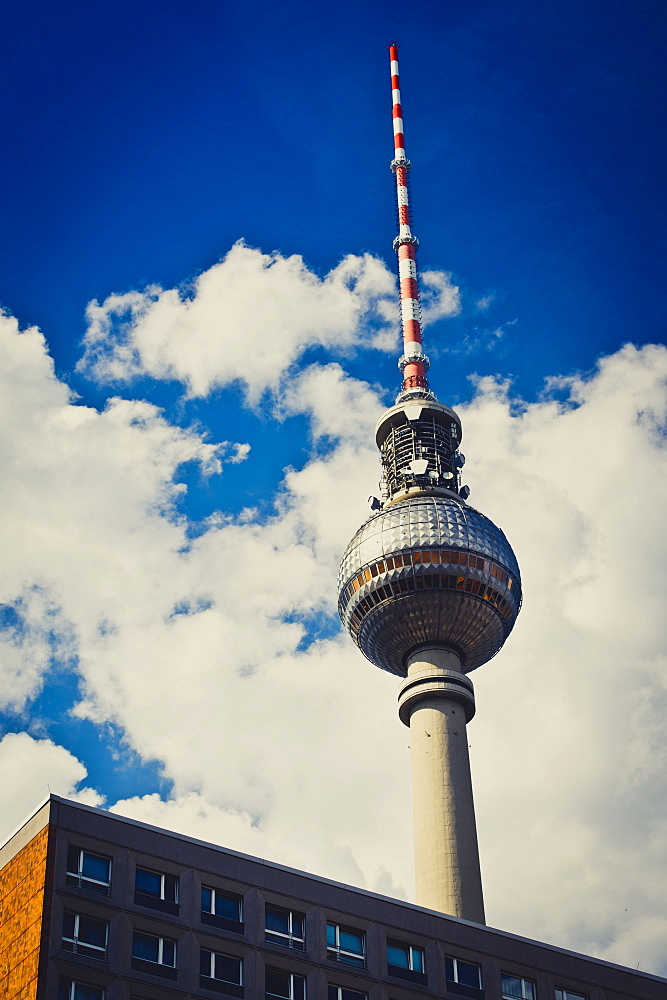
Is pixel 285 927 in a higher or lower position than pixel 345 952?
higher

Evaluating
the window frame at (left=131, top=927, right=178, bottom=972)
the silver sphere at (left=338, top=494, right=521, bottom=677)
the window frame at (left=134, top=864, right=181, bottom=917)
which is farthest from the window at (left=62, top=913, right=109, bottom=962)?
the silver sphere at (left=338, top=494, right=521, bottom=677)

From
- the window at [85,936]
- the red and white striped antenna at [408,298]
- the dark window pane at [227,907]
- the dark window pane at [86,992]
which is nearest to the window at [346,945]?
the dark window pane at [227,907]

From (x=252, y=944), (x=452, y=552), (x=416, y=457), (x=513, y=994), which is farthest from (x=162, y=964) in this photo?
(x=416, y=457)

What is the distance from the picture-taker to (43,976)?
47812mm

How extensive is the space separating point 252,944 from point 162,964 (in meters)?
3.99

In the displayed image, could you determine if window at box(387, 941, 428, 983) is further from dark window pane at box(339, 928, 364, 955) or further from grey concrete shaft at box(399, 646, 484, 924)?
grey concrete shaft at box(399, 646, 484, 924)

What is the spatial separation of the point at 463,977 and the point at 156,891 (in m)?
15.0

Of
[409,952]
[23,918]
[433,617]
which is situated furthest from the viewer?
[433,617]

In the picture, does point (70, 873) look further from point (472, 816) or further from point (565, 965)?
point (472, 816)

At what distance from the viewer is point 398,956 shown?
57.0 m

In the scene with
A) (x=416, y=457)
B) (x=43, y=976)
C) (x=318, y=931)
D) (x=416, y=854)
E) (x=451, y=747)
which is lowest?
(x=43, y=976)

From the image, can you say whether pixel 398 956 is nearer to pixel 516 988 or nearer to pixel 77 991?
pixel 516 988

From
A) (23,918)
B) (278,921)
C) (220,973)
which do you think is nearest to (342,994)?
(278,921)

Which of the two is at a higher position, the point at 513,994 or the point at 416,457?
the point at 416,457
